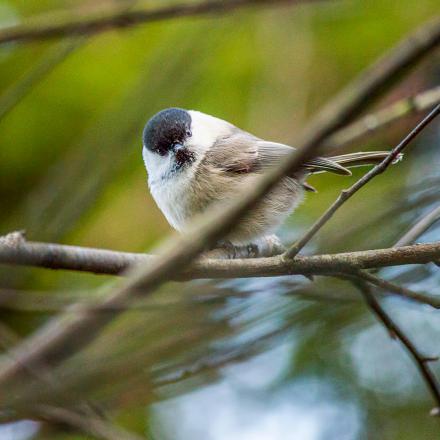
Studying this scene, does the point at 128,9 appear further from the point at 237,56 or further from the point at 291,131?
the point at 237,56

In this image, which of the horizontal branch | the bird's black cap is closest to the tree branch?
the horizontal branch

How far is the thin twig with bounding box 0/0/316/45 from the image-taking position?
7.99ft

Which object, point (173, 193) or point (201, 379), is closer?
point (201, 379)

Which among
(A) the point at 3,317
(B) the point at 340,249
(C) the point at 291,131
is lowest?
(A) the point at 3,317

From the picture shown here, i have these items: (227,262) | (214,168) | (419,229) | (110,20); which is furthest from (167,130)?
(419,229)

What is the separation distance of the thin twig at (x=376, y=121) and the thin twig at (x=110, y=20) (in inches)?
24.7

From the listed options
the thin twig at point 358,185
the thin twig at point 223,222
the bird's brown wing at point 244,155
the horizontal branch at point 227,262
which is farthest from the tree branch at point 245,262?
the bird's brown wing at point 244,155

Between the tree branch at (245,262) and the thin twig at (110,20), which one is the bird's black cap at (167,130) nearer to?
the thin twig at (110,20)

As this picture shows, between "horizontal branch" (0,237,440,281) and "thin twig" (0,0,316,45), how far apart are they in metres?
0.91

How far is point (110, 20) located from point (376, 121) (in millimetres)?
1147

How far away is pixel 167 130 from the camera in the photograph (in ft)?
11.0

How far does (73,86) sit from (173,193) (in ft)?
5.95

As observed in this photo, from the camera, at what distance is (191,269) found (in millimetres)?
2111

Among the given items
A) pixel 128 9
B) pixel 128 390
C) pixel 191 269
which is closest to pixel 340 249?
pixel 191 269
